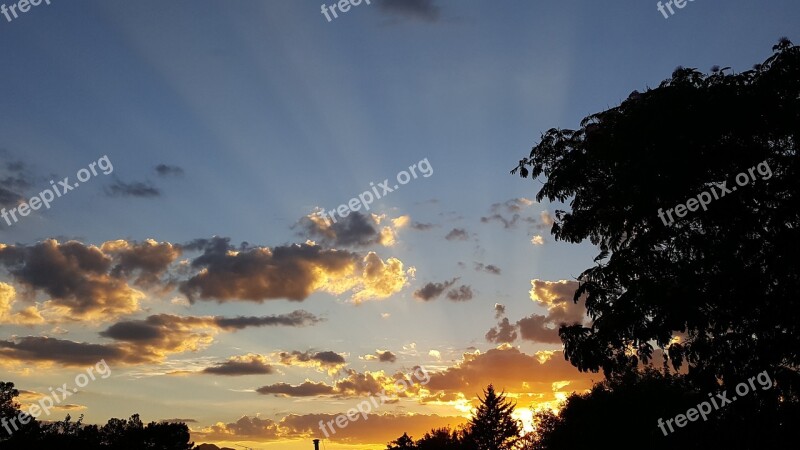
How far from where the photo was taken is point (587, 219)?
24.9 metres

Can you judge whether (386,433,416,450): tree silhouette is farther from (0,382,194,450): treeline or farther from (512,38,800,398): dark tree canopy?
(512,38,800,398): dark tree canopy

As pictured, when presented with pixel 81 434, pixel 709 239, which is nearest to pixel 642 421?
pixel 709 239

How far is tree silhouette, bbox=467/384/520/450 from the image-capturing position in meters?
103

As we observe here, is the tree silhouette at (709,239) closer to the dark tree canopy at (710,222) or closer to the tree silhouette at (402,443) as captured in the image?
the dark tree canopy at (710,222)

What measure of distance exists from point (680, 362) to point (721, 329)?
178cm

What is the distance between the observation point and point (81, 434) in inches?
3976

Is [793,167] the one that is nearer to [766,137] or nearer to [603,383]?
[766,137]

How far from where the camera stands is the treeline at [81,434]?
243 feet

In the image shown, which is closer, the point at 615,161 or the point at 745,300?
the point at 745,300

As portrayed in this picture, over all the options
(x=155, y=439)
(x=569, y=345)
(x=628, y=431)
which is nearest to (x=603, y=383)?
(x=628, y=431)

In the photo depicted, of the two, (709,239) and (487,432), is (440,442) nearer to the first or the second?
(487,432)

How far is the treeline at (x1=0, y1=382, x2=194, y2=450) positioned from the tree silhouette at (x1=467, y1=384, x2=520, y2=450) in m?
50.4

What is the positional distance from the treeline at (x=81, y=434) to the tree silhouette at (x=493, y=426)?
50.4 m

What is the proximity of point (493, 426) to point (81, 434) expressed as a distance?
210ft
